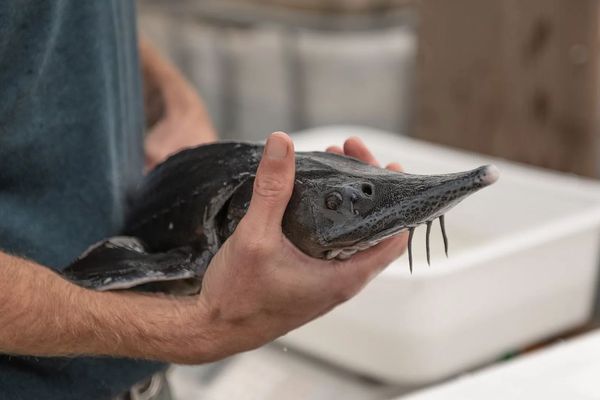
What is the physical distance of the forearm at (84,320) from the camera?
642mm

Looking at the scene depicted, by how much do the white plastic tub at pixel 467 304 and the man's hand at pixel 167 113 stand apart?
0.24 metres

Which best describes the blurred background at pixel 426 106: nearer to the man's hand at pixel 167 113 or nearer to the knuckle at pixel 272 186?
the man's hand at pixel 167 113

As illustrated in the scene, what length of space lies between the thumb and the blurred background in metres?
0.42

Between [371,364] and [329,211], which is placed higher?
[329,211]

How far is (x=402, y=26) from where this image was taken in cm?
230

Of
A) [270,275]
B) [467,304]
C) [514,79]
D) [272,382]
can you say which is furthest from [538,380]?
[514,79]

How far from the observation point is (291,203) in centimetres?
63

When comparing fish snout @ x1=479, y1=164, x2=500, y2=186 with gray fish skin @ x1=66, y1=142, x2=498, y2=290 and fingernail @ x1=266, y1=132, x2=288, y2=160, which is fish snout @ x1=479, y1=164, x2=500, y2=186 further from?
fingernail @ x1=266, y1=132, x2=288, y2=160

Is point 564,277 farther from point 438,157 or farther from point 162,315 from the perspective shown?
point 162,315

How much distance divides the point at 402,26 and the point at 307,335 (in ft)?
4.28

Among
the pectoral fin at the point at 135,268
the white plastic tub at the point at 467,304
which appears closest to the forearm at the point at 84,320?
the pectoral fin at the point at 135,268

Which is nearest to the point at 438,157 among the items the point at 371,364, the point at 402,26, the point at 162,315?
the point at 371,364

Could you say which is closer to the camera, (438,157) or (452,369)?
(452,369)

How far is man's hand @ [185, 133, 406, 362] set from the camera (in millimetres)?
611
